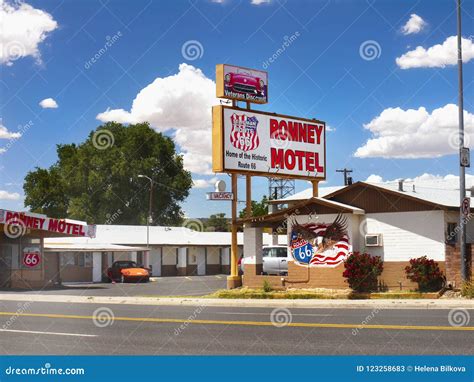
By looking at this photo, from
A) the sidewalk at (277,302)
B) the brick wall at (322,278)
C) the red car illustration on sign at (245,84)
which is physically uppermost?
the red car illustration on sign at (245,84)

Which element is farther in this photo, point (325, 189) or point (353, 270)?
point (325, 189)

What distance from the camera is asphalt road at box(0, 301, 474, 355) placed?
1355cm

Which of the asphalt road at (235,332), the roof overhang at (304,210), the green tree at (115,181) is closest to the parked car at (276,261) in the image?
the roof overhang at (304,210)

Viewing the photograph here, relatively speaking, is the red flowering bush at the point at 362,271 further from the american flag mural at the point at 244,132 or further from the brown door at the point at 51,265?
the brown door at the point at 51,265

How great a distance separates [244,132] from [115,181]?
52119mm

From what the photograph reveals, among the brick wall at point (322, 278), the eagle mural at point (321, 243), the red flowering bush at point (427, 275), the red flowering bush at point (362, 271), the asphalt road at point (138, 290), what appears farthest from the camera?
the asphalt road at point (138, 290)

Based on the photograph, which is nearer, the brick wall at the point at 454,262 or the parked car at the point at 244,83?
the brick wall at the point at 454,262

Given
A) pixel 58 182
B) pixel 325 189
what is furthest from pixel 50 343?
pixel 58 182

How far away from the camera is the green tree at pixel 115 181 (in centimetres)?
8306

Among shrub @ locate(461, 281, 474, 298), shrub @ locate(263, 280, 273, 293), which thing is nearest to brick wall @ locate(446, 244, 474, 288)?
shrub @ locate(461, 281, 474, 298)

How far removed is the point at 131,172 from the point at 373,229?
5578cm

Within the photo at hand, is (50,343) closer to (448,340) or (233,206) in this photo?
(448,340)

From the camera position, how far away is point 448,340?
46.0 ft

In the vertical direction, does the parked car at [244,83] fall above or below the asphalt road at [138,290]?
above
